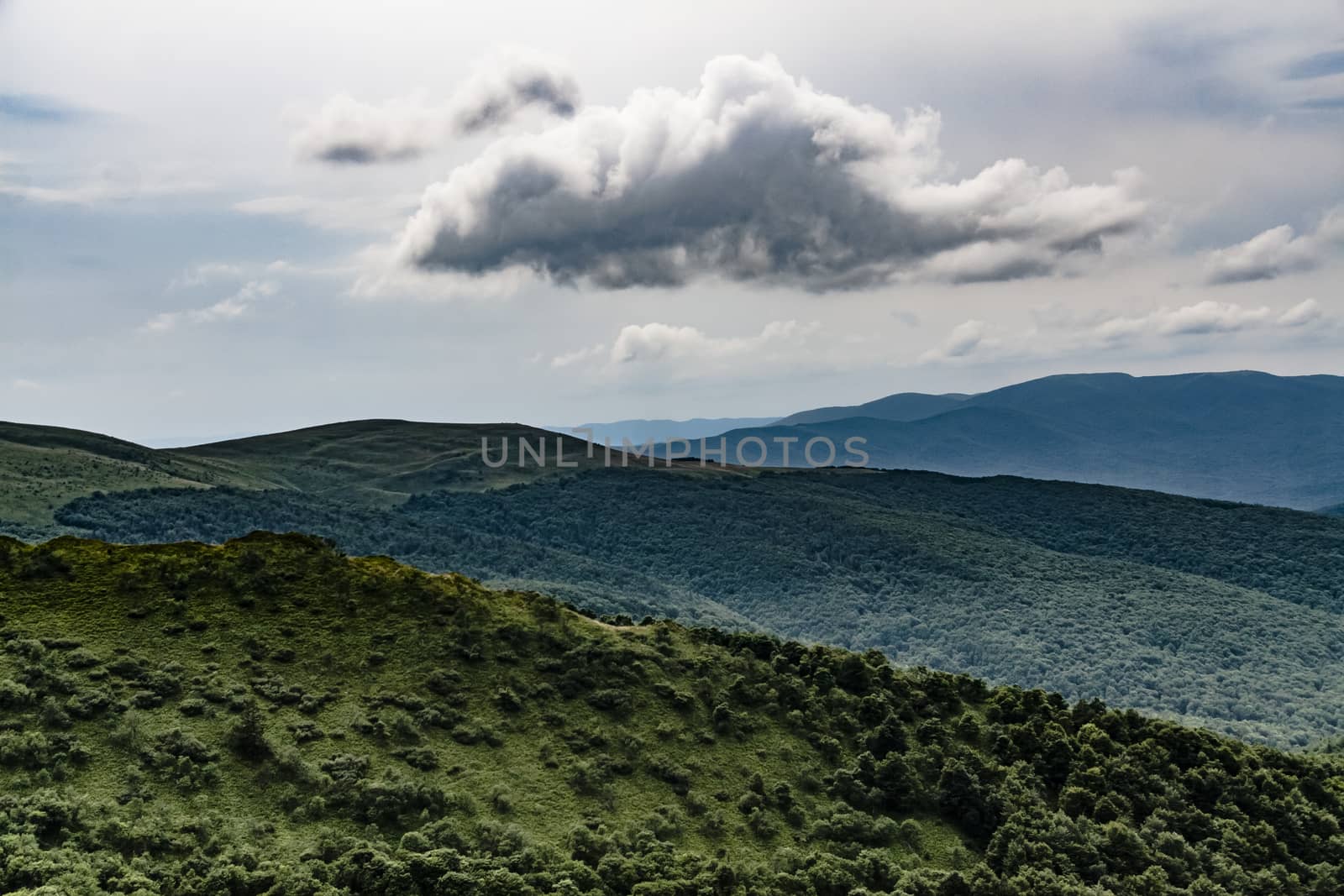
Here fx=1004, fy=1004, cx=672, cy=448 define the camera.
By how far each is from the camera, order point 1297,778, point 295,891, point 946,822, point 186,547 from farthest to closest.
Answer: point 1297,778
point 186,547
point 946,822
point 295,891

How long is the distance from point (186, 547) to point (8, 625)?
14.7 m

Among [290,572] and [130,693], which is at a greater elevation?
[290,572]

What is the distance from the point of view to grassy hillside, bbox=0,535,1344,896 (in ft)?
165

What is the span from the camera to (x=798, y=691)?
78.9m

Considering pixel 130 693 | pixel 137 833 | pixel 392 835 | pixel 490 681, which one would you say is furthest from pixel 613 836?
pixel 130 693

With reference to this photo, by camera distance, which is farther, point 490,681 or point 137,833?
point 490,681

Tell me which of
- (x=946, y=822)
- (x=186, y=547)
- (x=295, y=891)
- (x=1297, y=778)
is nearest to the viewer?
(x=295, y=891)

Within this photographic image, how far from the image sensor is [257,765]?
184 ft

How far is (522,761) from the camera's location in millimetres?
63844

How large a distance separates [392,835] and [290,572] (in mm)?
28217

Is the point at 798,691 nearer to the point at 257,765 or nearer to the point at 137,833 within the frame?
the point at 257,765

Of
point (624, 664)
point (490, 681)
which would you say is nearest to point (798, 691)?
point (624, 664)

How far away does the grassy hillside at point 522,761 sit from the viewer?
165 feet

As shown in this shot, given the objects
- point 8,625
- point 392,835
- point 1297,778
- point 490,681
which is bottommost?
point 1297,778
